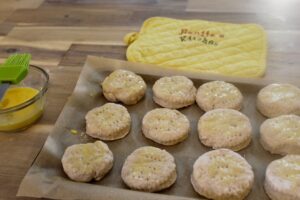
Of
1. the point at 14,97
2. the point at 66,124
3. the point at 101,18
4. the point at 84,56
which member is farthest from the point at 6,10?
the point at 66,124

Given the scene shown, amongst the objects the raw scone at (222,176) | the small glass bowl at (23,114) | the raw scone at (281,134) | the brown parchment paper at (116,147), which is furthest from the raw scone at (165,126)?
the small glass bowl at (23,114)

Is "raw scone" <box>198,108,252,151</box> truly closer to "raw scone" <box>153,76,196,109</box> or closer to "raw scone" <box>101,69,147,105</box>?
"raw scone" <box>153,76,196,109</box>

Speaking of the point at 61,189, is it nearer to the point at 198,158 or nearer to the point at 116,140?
the point at 116,140

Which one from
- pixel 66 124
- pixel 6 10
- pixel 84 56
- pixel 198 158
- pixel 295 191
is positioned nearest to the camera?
pixel 295 191

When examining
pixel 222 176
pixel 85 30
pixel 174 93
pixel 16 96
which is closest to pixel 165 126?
pixel 174 93

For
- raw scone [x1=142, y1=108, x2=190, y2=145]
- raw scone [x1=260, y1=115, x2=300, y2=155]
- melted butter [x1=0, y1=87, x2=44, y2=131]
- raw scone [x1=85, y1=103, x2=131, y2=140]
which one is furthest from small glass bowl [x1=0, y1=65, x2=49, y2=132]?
raw scone [x1=260, y1=115, x2=300, y2=155]

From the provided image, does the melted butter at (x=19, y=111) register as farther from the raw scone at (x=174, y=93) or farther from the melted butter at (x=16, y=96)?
the raw scone at (x=174, y=93)
